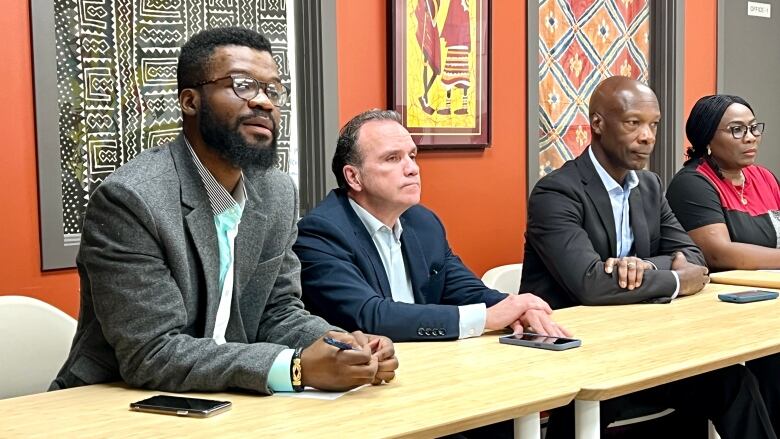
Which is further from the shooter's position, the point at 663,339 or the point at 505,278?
the point at 505,278

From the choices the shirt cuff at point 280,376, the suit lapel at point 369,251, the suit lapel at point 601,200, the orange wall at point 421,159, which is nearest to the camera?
the shirt cuff at point 280,376

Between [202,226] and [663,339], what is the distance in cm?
123

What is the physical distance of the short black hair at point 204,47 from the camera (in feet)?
7.21

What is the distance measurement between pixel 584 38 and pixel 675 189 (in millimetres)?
1095

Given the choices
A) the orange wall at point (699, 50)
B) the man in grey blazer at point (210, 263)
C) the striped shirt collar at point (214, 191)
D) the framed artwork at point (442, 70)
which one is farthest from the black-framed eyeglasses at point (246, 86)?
the orange wall at point (699, 50)

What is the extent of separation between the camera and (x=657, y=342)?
246 centimetres

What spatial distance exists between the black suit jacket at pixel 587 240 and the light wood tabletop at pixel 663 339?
3.3 inches

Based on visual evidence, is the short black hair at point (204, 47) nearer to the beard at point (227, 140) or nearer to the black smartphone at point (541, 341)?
the beard at point (227, 140)

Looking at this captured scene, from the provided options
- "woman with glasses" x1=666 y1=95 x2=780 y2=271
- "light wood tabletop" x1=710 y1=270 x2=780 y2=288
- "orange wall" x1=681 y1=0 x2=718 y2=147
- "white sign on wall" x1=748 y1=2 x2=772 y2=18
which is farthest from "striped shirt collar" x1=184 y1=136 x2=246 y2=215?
"white sign on wall" x1=748 y1=2 x2=772 y2=18

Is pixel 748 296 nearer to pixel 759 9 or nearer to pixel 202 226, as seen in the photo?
pixel 202 226

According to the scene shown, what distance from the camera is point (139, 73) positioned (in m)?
3.21

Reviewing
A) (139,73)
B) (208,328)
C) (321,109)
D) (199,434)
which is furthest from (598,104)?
(199,434)

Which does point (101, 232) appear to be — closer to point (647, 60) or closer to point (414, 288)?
point (414, 288)

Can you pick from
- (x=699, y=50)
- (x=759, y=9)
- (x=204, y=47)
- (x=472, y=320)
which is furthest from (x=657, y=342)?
(x=759, y=9)
